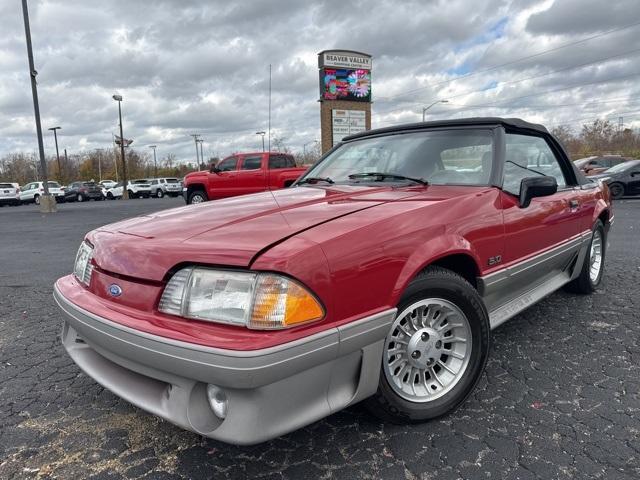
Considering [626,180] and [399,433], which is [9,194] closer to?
[626,180]

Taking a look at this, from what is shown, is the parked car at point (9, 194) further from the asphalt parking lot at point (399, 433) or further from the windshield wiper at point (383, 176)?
the windshield wiper at point (383, 176)

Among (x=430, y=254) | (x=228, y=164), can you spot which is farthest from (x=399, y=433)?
(x=228, y=164)

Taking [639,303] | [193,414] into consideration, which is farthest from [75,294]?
[639,303]

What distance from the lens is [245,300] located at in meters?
1.66

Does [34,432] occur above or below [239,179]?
below

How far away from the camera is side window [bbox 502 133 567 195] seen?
2.98 metres

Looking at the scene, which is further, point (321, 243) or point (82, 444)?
point (82, 444)

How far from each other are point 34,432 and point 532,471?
230 cm

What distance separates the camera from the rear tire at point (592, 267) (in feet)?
13.3

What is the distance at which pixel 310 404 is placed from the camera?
1719 mm

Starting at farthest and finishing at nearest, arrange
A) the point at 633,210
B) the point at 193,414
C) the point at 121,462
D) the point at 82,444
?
1. the point at 633,210
2. the point at 82,444
3. the point at 121,462
4. the point at 193,414

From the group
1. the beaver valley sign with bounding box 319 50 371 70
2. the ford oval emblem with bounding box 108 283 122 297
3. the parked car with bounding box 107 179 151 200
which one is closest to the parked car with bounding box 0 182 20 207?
the parked car with bounding box 107 179 151 200

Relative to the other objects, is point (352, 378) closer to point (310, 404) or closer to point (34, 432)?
point (310, 404)

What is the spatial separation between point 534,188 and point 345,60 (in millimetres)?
17551
